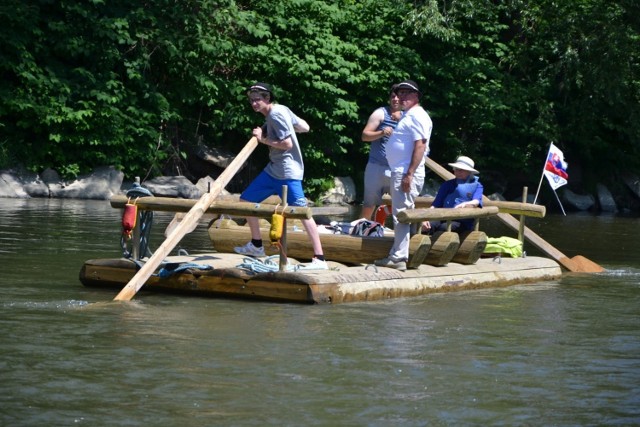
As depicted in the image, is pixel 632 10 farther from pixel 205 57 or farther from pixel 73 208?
pixel 73 208

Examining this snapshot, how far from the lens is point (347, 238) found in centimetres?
1220

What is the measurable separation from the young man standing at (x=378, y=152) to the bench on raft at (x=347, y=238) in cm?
71

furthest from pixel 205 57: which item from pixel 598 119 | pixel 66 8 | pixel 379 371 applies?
pixel 379 371

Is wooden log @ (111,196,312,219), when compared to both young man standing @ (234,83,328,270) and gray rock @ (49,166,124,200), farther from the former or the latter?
gray rock @ (49,166,124,200)

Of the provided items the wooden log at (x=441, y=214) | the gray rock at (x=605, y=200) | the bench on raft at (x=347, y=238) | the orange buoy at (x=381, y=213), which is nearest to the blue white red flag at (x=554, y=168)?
the orange buoy at (x=381, y=213)

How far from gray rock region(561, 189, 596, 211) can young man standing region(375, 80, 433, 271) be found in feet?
69.6

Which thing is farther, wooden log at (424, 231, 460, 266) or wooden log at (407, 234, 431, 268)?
wooden log at (424, 231, 460, 266)

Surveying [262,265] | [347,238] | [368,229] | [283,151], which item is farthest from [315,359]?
[368,229]

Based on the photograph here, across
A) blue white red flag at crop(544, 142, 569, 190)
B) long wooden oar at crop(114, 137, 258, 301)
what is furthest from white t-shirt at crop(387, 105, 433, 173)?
blue white red flag at crop(544, 142, 569, 190)

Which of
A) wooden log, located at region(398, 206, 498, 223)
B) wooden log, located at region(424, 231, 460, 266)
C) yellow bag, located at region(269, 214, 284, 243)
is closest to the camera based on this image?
yellow bag, located at region(269, 214, 284, 243)

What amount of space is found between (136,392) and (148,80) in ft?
71.2

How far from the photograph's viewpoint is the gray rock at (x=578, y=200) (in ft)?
106

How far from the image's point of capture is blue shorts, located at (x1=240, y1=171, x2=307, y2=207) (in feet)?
38.7

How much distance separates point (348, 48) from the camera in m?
30.0
